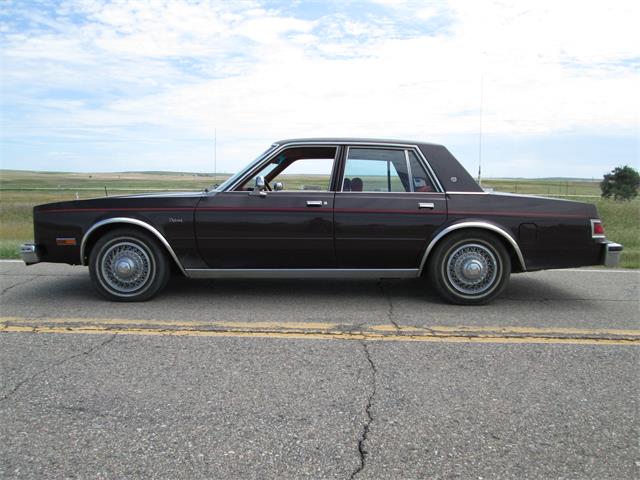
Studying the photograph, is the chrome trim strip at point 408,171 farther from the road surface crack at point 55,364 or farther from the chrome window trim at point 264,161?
the road surface crack at point 55,364

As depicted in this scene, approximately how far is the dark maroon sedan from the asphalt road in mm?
311

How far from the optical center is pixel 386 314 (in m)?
4.89

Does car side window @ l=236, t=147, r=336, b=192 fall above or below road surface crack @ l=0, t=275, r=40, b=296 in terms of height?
above

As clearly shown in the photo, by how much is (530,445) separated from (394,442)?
2.10 feet

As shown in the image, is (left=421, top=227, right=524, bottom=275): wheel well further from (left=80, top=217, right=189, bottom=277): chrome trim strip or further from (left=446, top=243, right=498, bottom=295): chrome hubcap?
(left=80, top=217, right=189, bottom=277): chrome trim strip

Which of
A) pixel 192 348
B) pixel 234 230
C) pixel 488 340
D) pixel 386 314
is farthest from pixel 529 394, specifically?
pixel 234 230

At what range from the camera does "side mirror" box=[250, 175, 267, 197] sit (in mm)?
5180

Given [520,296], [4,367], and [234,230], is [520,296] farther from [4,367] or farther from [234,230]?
[4,367]

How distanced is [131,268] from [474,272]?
3.24 metres

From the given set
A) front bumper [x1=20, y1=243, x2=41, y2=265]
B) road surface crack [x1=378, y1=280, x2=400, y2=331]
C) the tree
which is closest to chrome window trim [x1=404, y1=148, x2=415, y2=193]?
road surface crack [x1=378, y1=280, x2=400, y2=331]

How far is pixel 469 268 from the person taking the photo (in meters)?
5.25

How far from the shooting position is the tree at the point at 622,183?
57.2 meters

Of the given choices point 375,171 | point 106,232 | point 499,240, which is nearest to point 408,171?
point 375,171

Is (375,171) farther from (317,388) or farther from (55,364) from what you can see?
(55,364)
